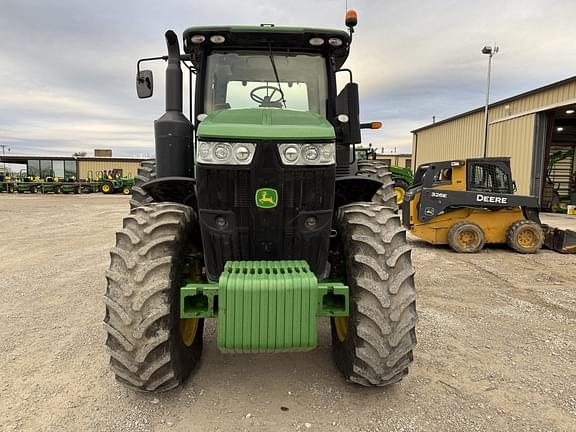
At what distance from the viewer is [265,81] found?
357cm

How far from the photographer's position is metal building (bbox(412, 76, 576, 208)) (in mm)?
16547

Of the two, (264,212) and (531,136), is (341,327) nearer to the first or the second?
Answer: (264,212)

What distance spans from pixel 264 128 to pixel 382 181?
107 inches

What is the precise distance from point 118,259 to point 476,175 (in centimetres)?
856

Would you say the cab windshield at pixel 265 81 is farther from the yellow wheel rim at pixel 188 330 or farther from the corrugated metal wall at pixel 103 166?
the corrugated metal wall at pixel 103 166

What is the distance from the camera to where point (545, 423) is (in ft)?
8.42

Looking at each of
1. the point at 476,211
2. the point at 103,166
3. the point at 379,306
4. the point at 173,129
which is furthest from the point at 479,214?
the point at 103,166

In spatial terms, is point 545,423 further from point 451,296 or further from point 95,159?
point 95,159

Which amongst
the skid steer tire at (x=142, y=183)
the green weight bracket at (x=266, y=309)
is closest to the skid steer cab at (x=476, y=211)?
the skid steer tire at (x=142, y=183)

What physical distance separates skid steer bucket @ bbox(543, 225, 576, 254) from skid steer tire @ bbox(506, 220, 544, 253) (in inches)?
14.8

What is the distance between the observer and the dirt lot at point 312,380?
8.41 feet

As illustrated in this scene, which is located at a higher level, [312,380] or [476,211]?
[476,211]

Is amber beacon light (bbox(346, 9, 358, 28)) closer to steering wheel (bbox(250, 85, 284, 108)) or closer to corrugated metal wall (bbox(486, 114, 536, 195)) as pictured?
Answer: steering wheel (bbox(250, 85, 284, 108))

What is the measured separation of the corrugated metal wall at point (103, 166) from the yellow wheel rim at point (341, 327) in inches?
1720
